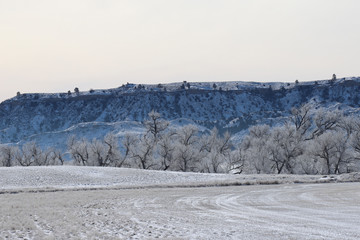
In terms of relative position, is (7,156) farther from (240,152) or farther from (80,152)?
(240,152)

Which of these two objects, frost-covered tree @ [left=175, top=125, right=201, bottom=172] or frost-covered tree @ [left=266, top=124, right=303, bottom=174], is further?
frost-covered tree @ [left=175, top=125, right=201, bottom=172]

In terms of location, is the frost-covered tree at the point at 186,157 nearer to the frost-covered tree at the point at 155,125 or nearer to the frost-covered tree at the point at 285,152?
the frost-covered tree at the point at 155,125

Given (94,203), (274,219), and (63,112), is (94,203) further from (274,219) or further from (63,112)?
(63,112)

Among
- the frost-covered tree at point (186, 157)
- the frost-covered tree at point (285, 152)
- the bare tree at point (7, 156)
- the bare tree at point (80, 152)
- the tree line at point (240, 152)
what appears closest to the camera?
the tree line at point (240, 152)

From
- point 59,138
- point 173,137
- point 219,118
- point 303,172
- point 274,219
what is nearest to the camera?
point 274,219

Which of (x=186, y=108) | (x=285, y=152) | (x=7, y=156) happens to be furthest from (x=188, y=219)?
(x=186, y=108)

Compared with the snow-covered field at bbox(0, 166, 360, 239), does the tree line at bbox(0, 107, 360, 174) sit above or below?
below

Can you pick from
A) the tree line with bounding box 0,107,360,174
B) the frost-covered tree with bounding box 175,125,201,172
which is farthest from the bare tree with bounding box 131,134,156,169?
the frost-covered tree with bounding box 175,125,201,172

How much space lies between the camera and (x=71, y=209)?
993 inches

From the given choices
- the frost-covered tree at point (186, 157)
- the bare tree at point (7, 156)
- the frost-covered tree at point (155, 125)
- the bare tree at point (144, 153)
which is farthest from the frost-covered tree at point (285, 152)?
the bare tree at point (7, 156)

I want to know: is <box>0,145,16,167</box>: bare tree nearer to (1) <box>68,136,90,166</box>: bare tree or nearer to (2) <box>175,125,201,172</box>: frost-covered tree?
(1) <box>68,136,90,166</box>: bare tree

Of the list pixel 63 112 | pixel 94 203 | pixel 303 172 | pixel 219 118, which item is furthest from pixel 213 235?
pixel 63 112

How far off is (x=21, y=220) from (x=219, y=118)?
165 m

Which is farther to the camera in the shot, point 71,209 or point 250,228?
point 71,209
